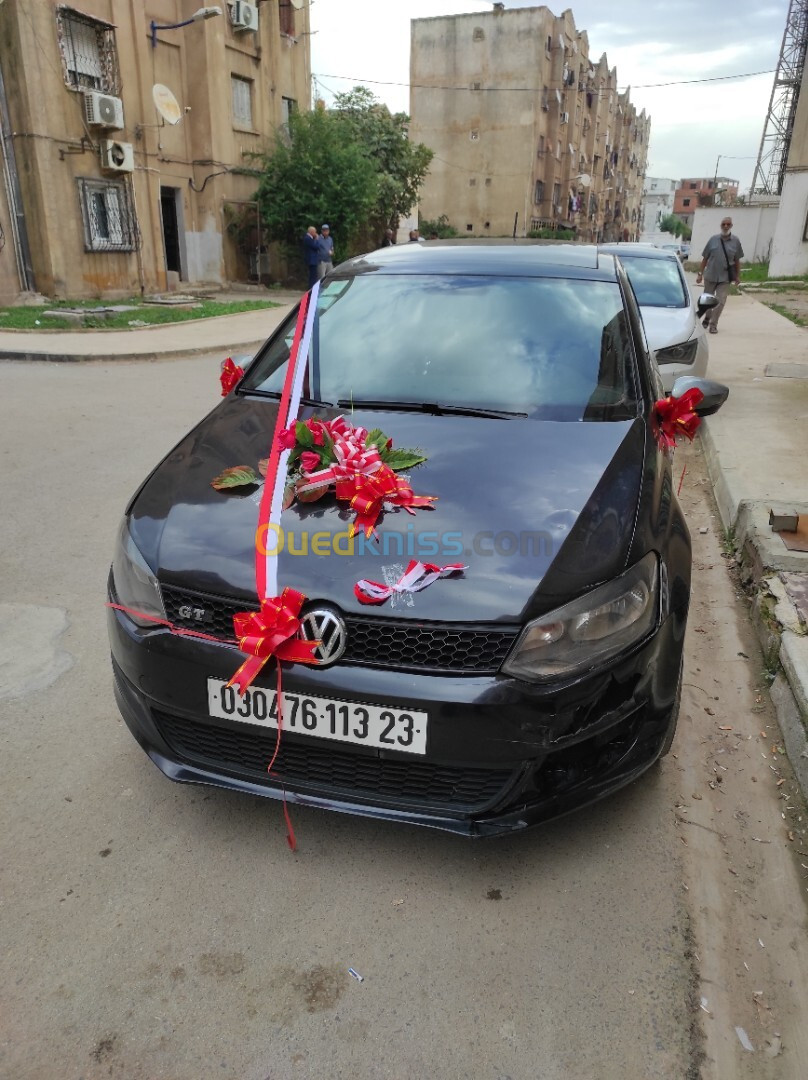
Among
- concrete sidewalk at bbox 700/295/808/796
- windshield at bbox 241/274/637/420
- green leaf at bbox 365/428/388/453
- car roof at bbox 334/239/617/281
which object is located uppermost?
car roof at bbox 334/239/617/281

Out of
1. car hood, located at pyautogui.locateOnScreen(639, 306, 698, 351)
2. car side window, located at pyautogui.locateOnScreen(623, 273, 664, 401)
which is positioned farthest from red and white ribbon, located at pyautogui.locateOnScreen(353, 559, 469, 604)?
car hood, located at pyautogui.locateOnScreen(639, 306, 698, 351)

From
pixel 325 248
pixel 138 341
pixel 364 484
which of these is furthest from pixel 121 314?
pixel 364 484

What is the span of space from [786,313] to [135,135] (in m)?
14.8

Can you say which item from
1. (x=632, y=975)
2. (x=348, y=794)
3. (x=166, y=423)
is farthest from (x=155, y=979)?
(x=166, y=423)

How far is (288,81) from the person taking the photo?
80.0 ft

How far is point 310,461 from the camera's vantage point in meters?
2.62

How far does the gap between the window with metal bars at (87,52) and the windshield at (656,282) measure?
45.2ft

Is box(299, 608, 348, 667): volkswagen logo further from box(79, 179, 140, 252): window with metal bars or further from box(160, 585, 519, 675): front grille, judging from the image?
box(79, 179, 140, 252): window with metal bars

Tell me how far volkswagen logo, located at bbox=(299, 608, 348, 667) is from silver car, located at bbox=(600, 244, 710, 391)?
472cm

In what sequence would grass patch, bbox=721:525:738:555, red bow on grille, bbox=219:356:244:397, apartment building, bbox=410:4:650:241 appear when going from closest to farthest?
red bow on grille, bbox=219:356:244:397, grass patch, bbox=721:525:738:555, apartment building, bbox=410:4:650:241

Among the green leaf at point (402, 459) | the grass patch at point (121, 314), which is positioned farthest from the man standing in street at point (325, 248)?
the green leaf at point (402, 459)

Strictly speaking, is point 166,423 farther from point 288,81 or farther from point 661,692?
point 288,81

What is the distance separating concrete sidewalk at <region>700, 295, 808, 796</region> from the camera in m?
3.19

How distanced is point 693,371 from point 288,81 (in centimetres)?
A: 2196
